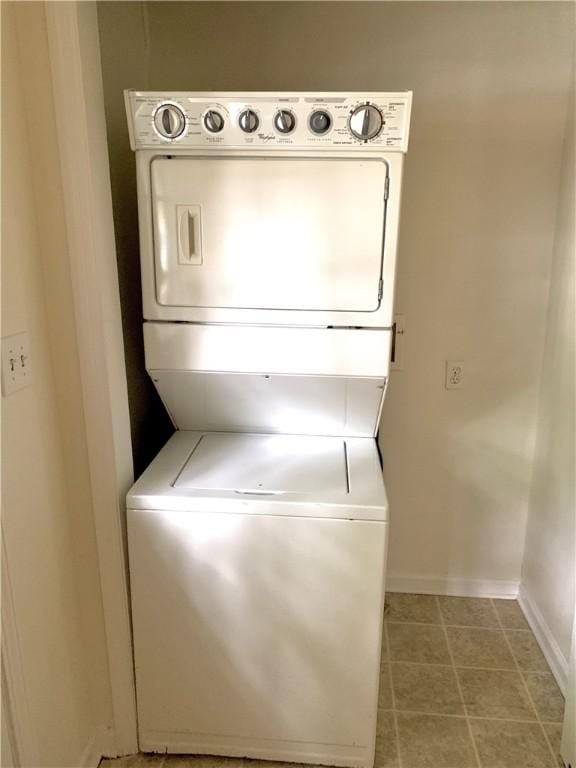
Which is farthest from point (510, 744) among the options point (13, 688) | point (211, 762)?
point (13, 688)

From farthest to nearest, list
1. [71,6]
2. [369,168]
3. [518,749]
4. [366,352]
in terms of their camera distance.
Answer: [518,749], [366,352], [369,168], [71,6]

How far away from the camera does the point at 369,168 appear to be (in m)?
1.35

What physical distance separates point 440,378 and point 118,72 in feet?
4.77

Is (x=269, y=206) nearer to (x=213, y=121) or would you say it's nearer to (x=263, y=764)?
(x=213, y=121)

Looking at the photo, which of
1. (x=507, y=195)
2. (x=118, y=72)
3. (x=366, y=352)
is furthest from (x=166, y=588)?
(x=507, y=195)

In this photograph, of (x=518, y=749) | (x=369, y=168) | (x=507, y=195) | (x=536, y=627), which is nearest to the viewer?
(x=369, y=168)

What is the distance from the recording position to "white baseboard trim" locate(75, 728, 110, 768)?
1526mm

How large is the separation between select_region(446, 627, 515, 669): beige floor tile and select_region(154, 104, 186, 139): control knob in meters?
1.89

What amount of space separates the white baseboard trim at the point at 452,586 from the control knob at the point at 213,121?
5.88 feet

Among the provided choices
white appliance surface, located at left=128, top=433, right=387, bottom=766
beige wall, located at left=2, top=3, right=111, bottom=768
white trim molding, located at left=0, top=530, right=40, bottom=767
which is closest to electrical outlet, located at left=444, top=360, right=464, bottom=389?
white appliance surface, located at left=128, top=433, right=387, bottom=766

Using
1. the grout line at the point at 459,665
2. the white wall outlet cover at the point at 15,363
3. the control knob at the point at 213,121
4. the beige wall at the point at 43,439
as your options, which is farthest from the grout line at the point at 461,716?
the control knob at the point at 213,121

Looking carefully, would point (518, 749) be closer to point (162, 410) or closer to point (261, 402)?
point (261, 402)

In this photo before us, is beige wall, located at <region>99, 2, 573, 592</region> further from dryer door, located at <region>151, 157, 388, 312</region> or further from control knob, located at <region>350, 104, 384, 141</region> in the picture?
control knob, located at <region>350, 104, 384, 141</region>

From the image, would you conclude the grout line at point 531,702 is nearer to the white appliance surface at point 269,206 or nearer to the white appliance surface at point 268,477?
the white appliance surface at point 268,477
